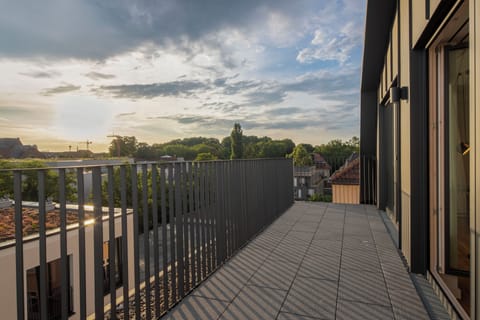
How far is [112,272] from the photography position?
1.87 m

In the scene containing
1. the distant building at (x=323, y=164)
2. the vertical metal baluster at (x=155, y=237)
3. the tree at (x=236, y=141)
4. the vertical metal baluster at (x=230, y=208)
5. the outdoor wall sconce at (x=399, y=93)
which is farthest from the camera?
the tree at (x=236, y=141)

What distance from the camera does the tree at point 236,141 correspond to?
3938 cm

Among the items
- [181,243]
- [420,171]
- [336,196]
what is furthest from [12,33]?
[420,171]

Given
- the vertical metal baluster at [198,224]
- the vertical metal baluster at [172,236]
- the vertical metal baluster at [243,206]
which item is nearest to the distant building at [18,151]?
the vertical metal baluster at [243,206]

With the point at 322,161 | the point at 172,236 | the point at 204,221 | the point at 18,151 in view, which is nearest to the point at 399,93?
the point at 204,221

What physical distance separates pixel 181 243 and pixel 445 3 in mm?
2571

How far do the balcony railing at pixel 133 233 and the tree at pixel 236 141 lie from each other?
35.4 metres

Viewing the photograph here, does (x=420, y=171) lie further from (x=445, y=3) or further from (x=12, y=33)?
(x=12, y=33)

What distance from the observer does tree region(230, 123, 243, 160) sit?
39.4 metres

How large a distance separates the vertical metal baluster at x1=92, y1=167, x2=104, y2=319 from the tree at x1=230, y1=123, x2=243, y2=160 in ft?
122

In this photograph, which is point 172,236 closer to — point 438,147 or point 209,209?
point 209,209

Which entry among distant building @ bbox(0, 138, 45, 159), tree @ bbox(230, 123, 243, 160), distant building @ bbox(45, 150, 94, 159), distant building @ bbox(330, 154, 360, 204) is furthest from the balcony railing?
tree @ bbox(230, 123, 243, 160)

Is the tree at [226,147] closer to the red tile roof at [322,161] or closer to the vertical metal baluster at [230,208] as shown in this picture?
the red tile roof at [322,161]

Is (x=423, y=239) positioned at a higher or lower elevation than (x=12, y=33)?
lower
